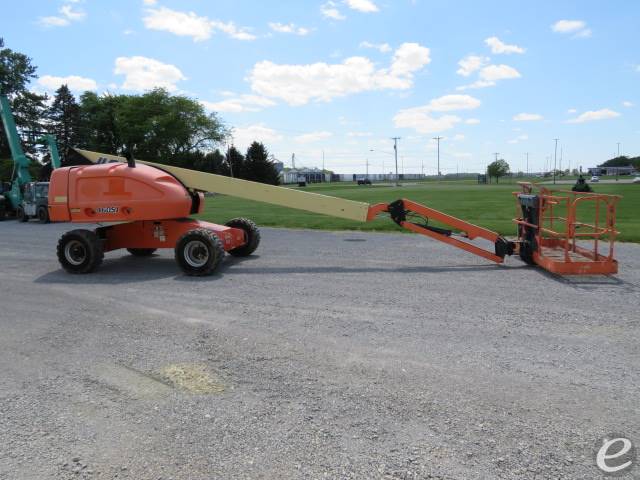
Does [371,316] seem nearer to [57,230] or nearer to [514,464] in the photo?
[514,464]

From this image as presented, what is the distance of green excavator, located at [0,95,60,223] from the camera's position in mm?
24266

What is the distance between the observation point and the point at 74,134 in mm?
73062

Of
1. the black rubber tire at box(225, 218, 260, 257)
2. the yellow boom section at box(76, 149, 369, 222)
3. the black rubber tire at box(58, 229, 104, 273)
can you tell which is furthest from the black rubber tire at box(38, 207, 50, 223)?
the yellow boom section at box(76, 149, 369, 222)

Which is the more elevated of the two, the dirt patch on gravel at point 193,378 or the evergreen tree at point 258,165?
the evergreen tree at point 258,165

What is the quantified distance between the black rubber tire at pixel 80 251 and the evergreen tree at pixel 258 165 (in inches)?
2525

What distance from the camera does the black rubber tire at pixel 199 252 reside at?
31.3 feet

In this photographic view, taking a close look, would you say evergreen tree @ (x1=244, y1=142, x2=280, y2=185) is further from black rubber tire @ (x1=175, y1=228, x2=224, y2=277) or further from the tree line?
black rubber tire @ (x1=175, y1=228, x2=224, y2=277)

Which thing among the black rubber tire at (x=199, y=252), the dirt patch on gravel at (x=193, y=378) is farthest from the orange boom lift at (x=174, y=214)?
the dirt patch on gravel at (x=193, y=378)

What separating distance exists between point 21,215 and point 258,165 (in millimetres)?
49783

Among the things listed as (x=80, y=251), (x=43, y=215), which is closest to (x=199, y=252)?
(x=80, y=251)

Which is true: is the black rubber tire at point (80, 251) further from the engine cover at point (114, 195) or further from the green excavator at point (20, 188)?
the green excavator at point (20, 188)

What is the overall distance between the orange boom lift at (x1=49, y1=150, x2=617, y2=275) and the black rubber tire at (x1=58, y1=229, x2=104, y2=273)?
0.7 inches

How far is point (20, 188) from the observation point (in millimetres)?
27031

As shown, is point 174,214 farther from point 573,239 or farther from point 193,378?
point 573,239
